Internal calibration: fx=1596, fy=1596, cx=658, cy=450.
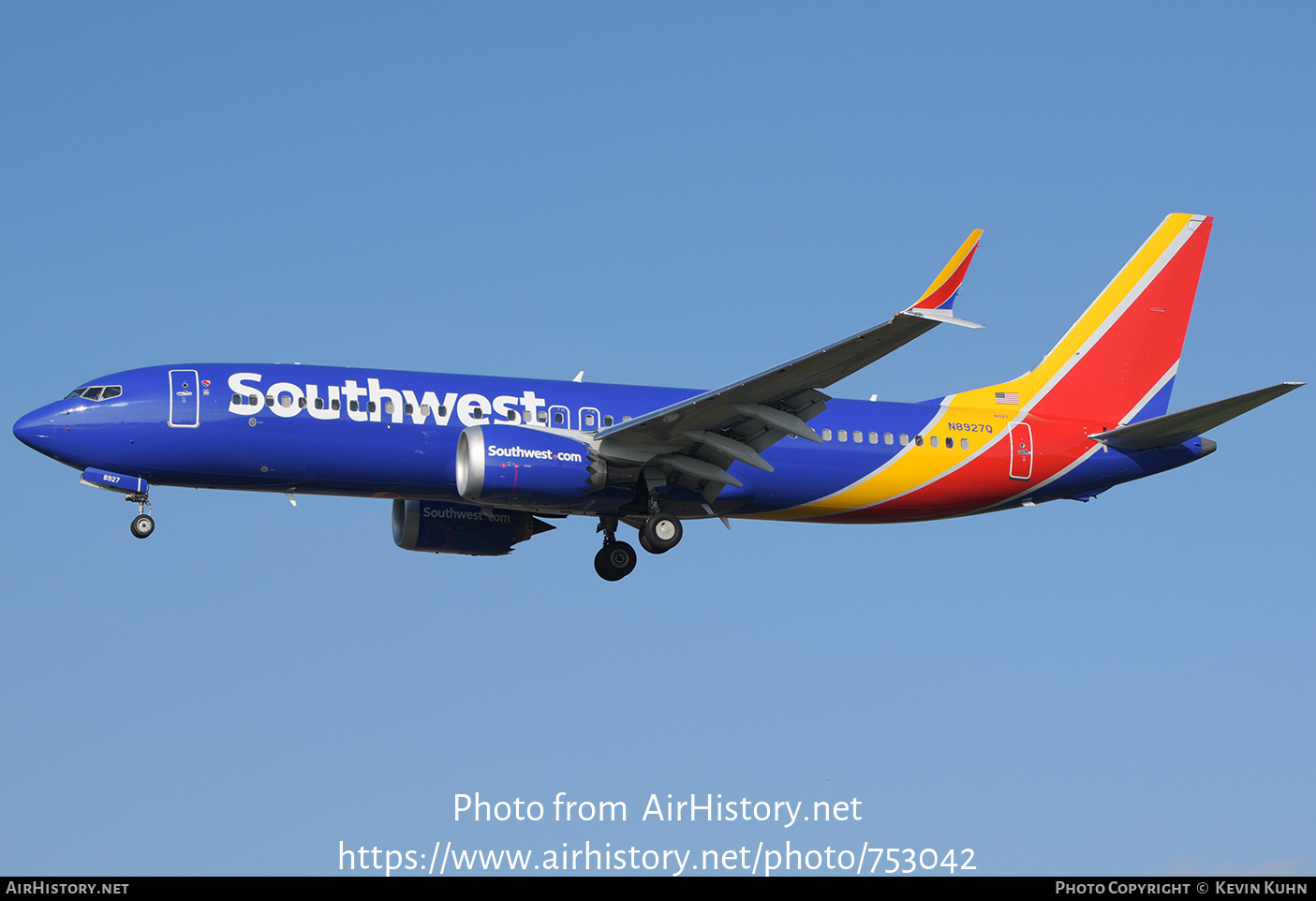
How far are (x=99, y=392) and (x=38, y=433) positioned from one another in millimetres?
1426

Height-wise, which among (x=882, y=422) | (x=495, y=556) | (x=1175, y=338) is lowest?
(x=495, y=556)

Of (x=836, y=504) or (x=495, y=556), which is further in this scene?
(x=495, y=556)

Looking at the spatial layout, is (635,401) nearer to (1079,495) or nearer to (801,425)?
(801,425)

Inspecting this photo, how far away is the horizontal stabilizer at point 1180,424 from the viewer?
33344 mm

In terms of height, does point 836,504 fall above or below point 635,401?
below

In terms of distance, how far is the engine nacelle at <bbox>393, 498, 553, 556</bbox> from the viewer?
3772 cm

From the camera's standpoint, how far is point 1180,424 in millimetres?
36094

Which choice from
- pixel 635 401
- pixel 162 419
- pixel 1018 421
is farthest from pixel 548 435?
pixel 1018 421

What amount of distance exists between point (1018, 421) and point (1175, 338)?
18.3 ft

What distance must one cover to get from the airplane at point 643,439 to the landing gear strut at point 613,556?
49 mm

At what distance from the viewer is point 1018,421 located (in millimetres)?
37688

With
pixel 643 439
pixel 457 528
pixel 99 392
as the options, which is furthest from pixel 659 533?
pixel 99 392

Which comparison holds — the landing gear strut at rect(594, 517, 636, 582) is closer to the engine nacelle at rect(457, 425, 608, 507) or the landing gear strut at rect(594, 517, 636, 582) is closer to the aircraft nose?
the engine nacelle at rect(457, 425, 608, 507)

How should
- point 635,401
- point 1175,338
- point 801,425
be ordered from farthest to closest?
point 1175,338 → point 635,401 → point 801,425
